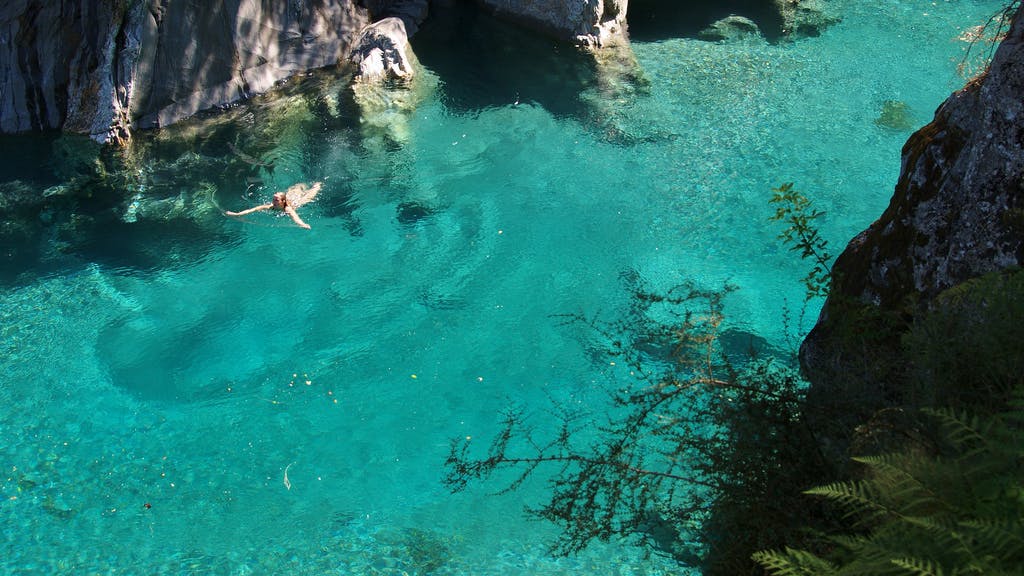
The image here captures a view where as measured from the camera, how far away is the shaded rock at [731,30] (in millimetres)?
9258

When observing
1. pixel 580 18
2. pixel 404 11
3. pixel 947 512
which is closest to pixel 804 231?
pixel 947 512

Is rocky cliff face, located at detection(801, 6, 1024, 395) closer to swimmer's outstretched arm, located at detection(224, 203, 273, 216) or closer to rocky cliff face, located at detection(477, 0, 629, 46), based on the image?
swimmer's outstretched arm, located at detection(224, 203, 273, 216)

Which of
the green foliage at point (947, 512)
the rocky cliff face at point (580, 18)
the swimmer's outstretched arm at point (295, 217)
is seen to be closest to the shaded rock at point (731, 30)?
the rocky cliff face at point (580, 18)

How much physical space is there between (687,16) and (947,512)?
342 inches

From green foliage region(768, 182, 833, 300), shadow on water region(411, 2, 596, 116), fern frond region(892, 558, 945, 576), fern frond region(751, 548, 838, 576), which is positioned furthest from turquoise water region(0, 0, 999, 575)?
fern frond region(892, 558, 945, 576)

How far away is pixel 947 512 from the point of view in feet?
7.07

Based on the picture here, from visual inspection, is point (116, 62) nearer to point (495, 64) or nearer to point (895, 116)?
point (495, 64)

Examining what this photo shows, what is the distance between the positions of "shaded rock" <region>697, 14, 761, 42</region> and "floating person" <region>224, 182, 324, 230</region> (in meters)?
4.81

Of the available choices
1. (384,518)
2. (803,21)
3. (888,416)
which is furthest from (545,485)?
(803,21)

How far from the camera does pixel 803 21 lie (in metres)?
9.50

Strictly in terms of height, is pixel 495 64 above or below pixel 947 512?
above

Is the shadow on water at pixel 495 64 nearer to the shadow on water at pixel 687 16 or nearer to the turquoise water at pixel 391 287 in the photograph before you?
the turquoise water at pixel 391 287

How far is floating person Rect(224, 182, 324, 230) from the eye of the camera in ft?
22.9

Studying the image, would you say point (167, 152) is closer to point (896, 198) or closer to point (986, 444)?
point (896, 198)
